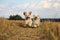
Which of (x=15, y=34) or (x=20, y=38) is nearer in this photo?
(x=20, y=38)

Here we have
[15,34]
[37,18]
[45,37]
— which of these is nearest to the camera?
[45,37]

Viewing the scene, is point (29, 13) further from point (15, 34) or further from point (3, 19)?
point (15, 34)

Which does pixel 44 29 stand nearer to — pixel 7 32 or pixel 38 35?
pixel 38 35

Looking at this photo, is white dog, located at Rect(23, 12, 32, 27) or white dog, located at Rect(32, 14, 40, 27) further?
white dog, located at Rect(23, 12, 32, 27)

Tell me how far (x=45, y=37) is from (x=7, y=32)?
111cm

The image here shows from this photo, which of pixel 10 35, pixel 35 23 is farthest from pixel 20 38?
pixel 35 23

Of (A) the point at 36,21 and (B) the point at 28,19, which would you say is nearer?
(A) the point at 36,21

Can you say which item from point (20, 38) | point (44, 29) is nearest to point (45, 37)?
point (44, 29)

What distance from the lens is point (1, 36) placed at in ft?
19.3

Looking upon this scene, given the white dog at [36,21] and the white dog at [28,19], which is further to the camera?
the white dog at [28,19]

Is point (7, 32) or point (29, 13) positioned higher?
point (29, 13)

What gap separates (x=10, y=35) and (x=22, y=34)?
0.38 metres

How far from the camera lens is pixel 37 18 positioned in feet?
25.2

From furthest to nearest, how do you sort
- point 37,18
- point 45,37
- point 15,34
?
point 37,18, point 15,34, point 45,37
